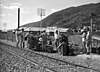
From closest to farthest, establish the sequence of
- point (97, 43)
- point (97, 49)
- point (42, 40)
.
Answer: point (97, 49) → point (42, 40) → point (97, 43)

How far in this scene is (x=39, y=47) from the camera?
13.1m

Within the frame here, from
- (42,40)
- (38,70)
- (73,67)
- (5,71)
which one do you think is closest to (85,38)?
(42,40)

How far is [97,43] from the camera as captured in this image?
49.4ft

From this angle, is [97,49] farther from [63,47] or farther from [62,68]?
[62,68]

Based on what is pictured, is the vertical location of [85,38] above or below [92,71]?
above

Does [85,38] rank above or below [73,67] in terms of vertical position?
above

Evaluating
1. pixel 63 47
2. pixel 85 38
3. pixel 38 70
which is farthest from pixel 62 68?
pixel 85 38

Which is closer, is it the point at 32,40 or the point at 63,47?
the point at 63,47

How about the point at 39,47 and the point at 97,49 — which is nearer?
the point at 97,49

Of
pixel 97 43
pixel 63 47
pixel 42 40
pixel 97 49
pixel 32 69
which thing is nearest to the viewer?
pixel 32 69

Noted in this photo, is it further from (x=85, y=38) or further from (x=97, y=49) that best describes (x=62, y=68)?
(x=97, y=49)

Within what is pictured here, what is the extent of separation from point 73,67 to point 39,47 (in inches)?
272

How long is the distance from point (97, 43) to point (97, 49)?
13.0ft

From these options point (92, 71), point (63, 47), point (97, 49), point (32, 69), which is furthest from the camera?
point (97, 49)
